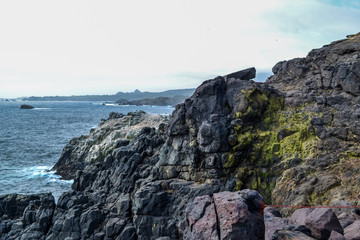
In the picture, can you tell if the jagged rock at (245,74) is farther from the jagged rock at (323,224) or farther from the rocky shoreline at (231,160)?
the jagged rock at (323,224)

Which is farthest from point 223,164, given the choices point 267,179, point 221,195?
point 221,195

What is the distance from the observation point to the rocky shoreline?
54.7 ft

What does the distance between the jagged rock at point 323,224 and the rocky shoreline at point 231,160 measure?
5233 mm

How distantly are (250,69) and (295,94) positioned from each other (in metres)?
5.58

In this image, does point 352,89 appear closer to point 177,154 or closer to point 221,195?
point 177,154

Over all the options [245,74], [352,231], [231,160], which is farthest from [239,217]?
[245,74]

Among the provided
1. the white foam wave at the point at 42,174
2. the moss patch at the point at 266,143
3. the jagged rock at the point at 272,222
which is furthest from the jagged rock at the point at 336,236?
the white foam wave at the point at 42,174

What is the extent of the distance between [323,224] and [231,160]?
995cm

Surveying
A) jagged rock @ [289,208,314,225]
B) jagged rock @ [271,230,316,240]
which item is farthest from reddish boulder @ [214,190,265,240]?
jagged rock @ [271,230,316,240]

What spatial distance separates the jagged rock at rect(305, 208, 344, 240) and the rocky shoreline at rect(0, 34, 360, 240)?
5.23 metres

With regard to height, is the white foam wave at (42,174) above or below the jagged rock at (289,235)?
below

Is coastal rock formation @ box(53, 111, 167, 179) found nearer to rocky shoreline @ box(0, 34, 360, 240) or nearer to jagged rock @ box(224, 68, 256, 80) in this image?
rocky shoreline @ box(0, 34, 360, 240)

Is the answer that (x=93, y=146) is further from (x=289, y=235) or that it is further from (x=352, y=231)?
(x=352, y=231)

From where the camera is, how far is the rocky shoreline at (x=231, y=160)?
1667cm
